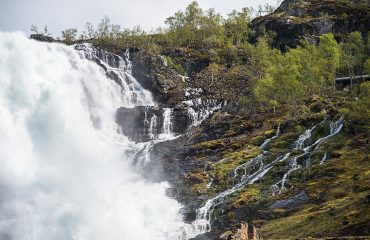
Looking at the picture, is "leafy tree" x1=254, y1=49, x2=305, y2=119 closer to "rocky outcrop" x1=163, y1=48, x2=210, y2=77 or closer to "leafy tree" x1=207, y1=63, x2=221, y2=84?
"leafy tree" x1=207, y1=63, x2=221, y2=84

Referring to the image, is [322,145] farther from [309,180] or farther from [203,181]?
[203,181]

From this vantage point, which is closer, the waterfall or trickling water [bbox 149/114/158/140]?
the waterfall

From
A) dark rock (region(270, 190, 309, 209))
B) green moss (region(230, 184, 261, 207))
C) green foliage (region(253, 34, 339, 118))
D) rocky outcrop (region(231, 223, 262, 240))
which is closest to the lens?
rocky outcrop (region(231, 223, 262, 240))

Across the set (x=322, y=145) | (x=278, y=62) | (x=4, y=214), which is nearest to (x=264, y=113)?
(x=278, y=62)

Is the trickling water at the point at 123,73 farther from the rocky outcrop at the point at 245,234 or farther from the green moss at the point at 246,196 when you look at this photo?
the rocky outcrop at the point at 245,234

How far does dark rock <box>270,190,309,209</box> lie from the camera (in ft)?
178

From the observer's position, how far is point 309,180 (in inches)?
2323

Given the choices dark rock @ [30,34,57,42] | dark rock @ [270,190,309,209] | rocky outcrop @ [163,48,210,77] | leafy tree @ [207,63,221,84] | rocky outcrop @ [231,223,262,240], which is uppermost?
dark rock @ [30,34,57,42]

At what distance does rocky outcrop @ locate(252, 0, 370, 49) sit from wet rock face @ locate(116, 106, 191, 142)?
41.9 meters

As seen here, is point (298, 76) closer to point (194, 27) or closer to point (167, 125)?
point (167, 125)

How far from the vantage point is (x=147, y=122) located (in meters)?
96.1

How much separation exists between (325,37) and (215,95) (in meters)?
25.3

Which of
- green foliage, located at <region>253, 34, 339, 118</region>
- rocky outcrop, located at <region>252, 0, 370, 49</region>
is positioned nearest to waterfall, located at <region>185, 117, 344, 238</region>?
green foliage, located at <region>253, 34, 339, 118</region>

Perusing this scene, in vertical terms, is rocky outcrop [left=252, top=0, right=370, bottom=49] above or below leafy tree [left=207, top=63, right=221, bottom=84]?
above
